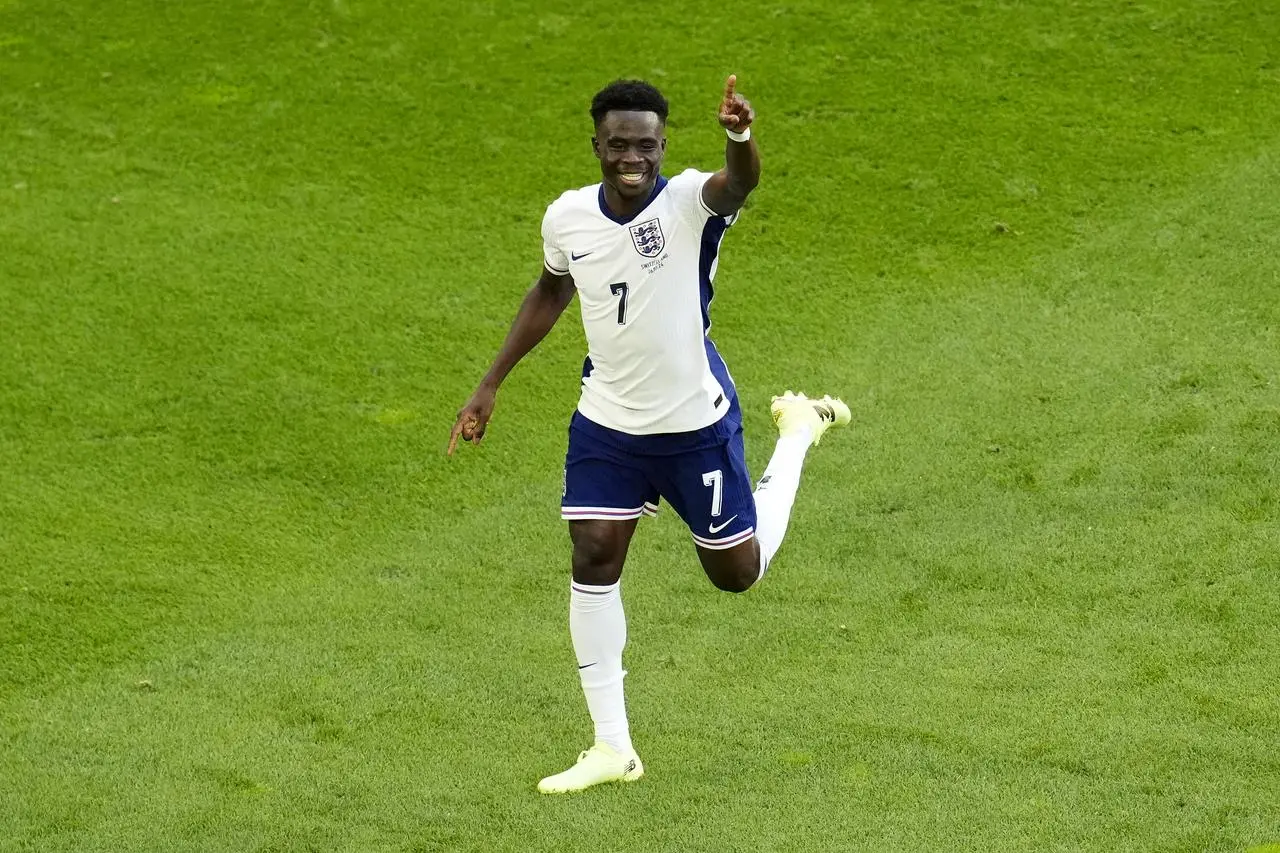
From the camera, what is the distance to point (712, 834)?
5.50 m

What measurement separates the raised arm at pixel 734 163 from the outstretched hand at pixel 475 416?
103 cm

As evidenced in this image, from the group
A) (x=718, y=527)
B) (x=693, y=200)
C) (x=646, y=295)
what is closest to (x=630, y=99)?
(x=693, y=200)

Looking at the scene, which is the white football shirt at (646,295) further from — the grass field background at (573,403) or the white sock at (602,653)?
Result: the grass field background at (573,403)

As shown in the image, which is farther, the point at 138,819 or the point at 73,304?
the point at 73,304

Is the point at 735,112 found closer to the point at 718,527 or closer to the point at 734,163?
the point at 734,163

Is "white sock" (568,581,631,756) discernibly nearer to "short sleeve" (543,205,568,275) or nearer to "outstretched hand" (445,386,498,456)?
"outstretched hand" (445,386,498,456)

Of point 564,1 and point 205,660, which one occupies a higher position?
point 564,1

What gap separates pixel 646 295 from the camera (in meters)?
5.41

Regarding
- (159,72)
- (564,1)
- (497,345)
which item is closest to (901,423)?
(497,345)

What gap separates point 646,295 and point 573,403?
3.63 meters

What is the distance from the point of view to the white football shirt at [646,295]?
5.38 meters

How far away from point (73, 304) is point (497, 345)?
2.53 meters

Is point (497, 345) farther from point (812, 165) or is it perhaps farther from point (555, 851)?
point (555, 851)

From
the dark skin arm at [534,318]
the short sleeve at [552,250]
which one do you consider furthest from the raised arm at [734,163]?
the dark skin arm at [534,318]
